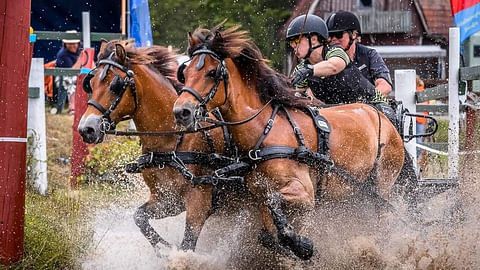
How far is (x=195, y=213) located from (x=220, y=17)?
59.1ft

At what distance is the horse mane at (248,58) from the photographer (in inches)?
240

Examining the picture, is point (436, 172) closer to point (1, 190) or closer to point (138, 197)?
point (138, 197)

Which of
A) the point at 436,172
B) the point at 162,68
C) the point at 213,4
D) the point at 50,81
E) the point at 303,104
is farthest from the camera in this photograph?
the point at 213,4

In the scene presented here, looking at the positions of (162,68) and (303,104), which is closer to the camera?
(303,104)

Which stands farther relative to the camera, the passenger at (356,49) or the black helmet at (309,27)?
the passenger at (356,49)

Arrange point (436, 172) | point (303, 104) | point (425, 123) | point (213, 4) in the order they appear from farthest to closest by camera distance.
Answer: point (213, 4)
point (425, 123)
point (436, 172)
point (303, 104)

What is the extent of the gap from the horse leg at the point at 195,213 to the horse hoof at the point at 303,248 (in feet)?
2.80

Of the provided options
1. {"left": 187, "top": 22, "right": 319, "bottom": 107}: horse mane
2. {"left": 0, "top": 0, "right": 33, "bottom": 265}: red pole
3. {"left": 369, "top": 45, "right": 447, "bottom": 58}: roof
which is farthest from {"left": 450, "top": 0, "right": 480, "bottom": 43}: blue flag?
{"left": 369, "top": 45, "right": 447, "bottom": 58}: roof

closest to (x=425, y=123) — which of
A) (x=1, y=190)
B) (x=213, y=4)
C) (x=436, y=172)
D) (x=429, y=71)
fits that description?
(x=436, y=172)

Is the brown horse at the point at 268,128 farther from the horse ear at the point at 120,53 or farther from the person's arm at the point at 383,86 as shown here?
the person's arm at the point at 383,86

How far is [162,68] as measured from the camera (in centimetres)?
706

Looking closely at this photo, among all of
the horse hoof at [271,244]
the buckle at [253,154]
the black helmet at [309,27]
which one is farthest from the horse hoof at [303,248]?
the black helmet at [309,27]

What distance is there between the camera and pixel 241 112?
6.19 meters

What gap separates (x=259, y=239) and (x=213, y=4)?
731 inches
